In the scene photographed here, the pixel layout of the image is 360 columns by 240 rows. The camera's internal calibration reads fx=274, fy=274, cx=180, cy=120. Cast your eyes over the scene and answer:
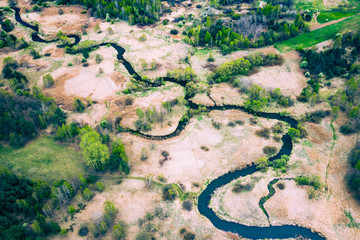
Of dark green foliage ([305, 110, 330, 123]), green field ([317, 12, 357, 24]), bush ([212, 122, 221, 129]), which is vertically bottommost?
bush ([212, 122, 221, 129])

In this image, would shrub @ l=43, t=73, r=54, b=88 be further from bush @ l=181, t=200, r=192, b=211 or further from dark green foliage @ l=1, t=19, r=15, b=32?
bush @ l=181, t=200, r=192, b=211

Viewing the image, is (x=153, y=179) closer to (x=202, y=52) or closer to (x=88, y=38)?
(x=202, y=52)

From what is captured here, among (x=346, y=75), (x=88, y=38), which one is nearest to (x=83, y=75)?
(x=88, y=38)

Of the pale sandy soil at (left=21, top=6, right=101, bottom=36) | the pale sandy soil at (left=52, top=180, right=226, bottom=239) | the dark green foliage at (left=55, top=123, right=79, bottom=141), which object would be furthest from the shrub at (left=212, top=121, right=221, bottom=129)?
the pale sandy soil at (left=21, top=6, right=101, bottom=36)

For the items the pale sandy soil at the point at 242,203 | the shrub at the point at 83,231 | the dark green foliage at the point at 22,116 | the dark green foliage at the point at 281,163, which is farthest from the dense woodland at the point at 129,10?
the shrub at the point at 83,231

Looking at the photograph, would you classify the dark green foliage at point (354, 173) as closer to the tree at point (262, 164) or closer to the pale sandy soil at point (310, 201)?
the pale sandy soil at point (310, 201)
